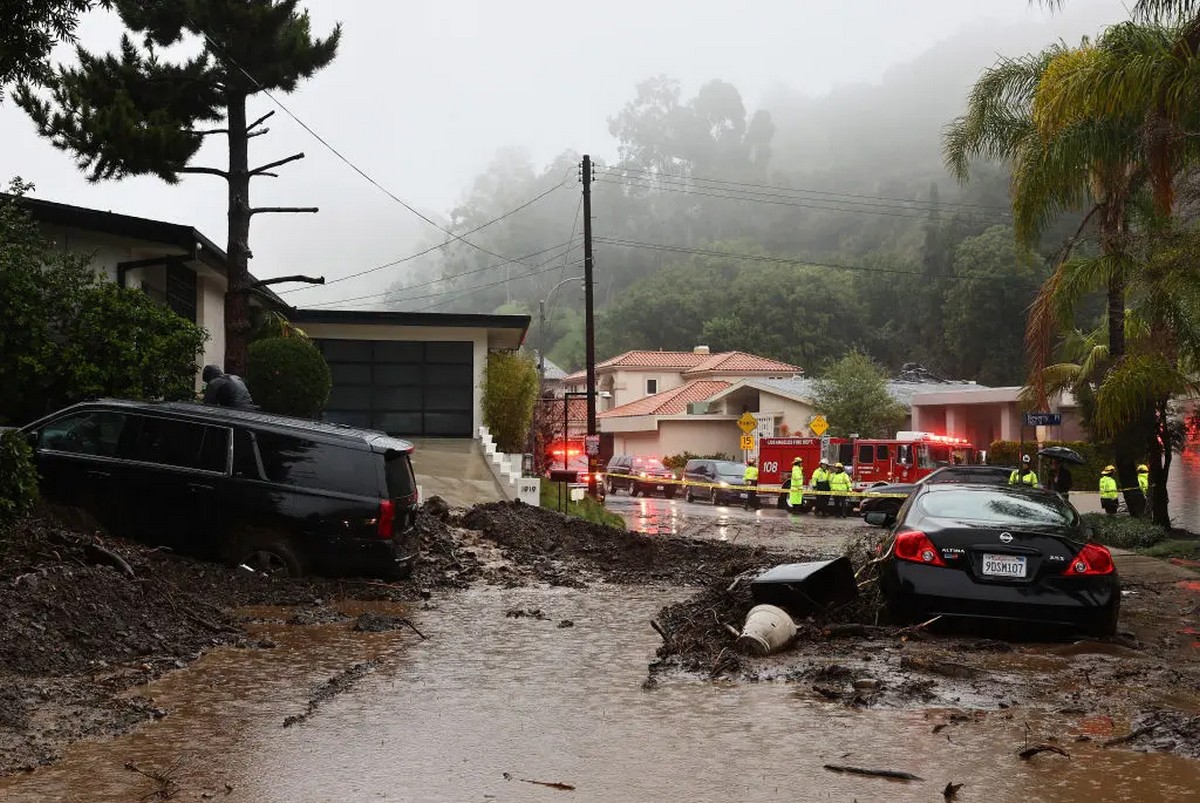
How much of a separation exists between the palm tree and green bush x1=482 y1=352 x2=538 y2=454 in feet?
37.2

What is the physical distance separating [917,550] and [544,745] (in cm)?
428

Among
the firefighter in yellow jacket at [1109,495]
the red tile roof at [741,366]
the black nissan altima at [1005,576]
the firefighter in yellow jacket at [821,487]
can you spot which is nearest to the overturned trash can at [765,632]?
the black nissan altima at [1005,576]

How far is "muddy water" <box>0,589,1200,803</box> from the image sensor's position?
577cm

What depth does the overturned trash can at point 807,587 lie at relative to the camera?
34.5 ft

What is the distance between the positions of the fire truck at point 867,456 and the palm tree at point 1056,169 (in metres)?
13.6

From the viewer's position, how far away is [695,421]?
67.0 meters

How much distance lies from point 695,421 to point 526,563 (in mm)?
50918

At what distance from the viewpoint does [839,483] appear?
34469 millimetres

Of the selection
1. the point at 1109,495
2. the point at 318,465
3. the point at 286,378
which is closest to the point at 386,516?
the point at 318,465

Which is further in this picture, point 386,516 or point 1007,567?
point 386,516

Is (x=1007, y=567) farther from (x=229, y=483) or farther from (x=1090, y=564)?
(x=229, y=483)

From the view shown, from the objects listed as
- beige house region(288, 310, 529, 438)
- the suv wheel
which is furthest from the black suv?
beige house region(288, 310, 529, 438)

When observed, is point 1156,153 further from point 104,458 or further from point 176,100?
point 176,100

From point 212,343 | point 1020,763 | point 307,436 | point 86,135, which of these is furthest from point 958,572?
point 212,343
